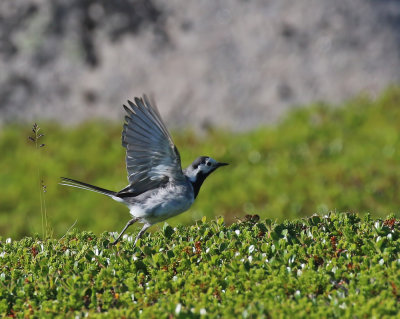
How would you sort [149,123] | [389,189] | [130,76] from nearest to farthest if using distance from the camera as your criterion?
[149,123]
[389,189]
[130,76]

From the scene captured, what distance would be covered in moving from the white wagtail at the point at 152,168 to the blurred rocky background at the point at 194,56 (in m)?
5.88

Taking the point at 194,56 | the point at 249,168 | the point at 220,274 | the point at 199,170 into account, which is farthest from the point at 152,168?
the point at 194,56

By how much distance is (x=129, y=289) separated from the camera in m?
5.36

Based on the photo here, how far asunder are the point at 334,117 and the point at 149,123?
6.46 metres

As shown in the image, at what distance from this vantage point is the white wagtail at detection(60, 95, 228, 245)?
255 inches

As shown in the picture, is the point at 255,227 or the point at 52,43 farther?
the point at 52,43

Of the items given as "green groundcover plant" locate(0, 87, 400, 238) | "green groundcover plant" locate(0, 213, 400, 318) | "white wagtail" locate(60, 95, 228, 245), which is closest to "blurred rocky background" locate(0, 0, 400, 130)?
"green groundcover plant" locate(0, 87, 400, 238)

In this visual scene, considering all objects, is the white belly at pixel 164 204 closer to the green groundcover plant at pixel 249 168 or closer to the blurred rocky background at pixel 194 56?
the green groundcover plant at pixel 249 168

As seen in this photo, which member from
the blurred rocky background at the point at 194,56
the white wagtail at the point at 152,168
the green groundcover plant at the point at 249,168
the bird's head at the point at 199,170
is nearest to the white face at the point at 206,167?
the bird's head at the point at 199,170

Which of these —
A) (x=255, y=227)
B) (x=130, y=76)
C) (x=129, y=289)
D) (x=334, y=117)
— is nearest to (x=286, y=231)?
(x=255, y=227)

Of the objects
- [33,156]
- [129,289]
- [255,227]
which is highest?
[33,156]

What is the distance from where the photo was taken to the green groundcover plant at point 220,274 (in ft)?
15.9

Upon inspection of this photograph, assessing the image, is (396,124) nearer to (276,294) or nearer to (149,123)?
(149,123)

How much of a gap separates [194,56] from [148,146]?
675cm
